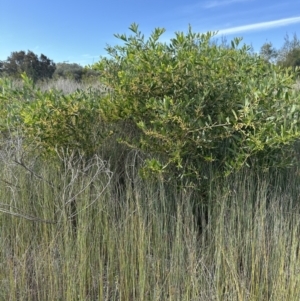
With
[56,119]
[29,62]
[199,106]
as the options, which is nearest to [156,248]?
[199,106]

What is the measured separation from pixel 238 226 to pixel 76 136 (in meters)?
1.26

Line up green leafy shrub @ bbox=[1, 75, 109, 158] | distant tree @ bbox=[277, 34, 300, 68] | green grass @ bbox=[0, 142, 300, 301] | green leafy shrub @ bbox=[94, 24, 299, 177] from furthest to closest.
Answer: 1. distant tree @ bbox=[277, 34, 300, 68]
2. green leafy shrub @ bbox=[1, 75, 109, 158]
3. green leafy shrub @ bbox=[94, 24, 299, 177]
4. green grass @ bbox=[0, 142, 300, 301]

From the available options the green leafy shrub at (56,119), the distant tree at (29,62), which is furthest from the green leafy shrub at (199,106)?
the distant tree at (29,62)

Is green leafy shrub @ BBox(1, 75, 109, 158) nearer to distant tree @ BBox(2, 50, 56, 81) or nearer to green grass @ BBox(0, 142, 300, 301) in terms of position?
green grass @ BBox(0, 142, 300, 301)

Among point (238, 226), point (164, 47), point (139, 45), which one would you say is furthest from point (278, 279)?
point (139, 45)

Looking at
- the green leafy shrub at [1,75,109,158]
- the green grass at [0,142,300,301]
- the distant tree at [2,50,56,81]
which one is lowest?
the green grass at [0,142,300,301]

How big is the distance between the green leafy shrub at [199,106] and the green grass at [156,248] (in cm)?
21

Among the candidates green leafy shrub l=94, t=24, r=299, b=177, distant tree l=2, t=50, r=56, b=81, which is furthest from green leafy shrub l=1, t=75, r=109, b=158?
distant tree l=2, t=50, r=56, b=81

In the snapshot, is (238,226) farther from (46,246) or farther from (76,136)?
(76,136)

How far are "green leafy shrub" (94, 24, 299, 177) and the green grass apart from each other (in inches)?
8.3

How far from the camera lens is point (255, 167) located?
2.16 meters

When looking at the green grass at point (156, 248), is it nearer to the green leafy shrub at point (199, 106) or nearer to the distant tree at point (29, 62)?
the green leafy shrub at point (199, 106)

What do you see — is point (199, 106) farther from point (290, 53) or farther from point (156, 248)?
point (290, 53)

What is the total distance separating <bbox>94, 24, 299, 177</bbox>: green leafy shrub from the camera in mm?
1914
